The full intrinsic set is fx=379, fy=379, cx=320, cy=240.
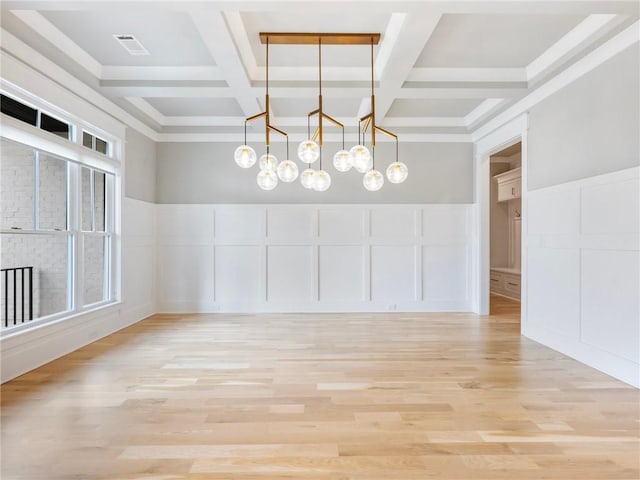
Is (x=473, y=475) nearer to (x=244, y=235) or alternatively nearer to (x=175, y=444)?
(x=175, y=444)

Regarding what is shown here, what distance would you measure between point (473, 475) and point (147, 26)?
3944 millimetres

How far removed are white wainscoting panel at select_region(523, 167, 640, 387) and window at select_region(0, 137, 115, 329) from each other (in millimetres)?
5100

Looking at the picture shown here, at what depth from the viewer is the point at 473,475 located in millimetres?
1868

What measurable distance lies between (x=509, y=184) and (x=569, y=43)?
4.64m

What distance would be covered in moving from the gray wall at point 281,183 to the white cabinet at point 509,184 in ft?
6.44

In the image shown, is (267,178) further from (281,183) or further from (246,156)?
(281,183)

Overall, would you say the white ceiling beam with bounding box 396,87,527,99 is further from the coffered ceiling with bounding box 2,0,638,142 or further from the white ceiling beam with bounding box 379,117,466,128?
the white ceiling beam with bounding box 379,117,466,128

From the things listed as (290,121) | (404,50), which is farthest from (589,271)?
(290,121)

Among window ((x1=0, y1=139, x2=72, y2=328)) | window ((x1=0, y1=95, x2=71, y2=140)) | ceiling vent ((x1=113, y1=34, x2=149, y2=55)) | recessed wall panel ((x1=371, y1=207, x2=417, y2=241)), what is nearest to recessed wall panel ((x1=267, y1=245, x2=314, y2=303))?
recessed wall panel ((x1=371, y1=207, x2=417, y2=241))

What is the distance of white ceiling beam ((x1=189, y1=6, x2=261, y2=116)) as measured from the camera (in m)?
2.80

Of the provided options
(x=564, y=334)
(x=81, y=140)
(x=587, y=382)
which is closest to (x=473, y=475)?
(x=587, y=382)

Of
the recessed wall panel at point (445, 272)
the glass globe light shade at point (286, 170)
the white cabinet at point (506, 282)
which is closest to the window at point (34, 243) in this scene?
the glass globe light shade at point (286, 170)

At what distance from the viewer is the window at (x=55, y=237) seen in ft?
13.4

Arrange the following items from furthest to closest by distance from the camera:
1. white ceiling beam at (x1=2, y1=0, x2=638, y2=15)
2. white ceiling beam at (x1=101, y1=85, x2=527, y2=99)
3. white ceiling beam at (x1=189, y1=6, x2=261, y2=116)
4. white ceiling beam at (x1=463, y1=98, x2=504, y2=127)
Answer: white ceiling beam at (x1=463, y1=98, x2=504, y2=127)
white ceiling beam at (x1=101, y1=85, x2=527, y2=99)
white ceiling beam at (x1=189, y1=6, x2=261, y2=116)
white ceiling beam at (x1=2, y1=0, x2=638, y2=15)
